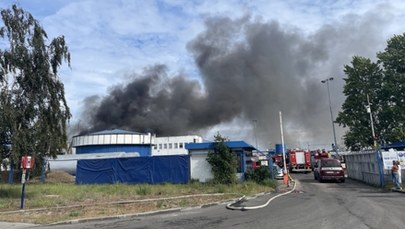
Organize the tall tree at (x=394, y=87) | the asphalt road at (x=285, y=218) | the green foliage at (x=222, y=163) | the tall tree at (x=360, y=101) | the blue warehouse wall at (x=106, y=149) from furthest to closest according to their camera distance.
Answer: the blue warehouse wall at (x=106, y=149) < the tall tree at (x=360, y=101) < the tall tree at (x=394, y=87) < the green foliage at (x=222, y=163) < the asphalt road at (x=285, y=218)

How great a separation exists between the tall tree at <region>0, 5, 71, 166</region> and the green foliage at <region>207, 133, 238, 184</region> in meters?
10.6

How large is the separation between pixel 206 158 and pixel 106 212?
13256 millimetres

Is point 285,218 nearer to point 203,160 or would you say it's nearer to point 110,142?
point 203,160

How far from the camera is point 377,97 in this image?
148 ft

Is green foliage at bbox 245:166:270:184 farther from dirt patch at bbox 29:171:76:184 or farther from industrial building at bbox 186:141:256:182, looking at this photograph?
dirt patch at bbox 29:171:76:184

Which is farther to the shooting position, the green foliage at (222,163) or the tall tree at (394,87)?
the tall tree at (394,87)

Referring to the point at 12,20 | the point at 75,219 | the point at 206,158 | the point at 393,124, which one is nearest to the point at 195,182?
the point at 206,158

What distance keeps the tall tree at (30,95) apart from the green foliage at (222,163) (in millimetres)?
10642

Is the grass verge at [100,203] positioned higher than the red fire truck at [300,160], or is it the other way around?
the red fire truck at [300,160]

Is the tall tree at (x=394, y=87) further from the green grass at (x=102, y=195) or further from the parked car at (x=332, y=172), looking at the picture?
the green grass at (x=102, y=195)

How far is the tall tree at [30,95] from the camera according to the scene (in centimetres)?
1872

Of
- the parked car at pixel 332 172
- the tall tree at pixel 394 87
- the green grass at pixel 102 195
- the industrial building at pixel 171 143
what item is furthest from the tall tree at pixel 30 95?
the industrial building at pixel 171 143

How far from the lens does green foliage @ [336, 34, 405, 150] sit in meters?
42.8

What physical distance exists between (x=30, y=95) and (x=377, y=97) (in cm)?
4207
